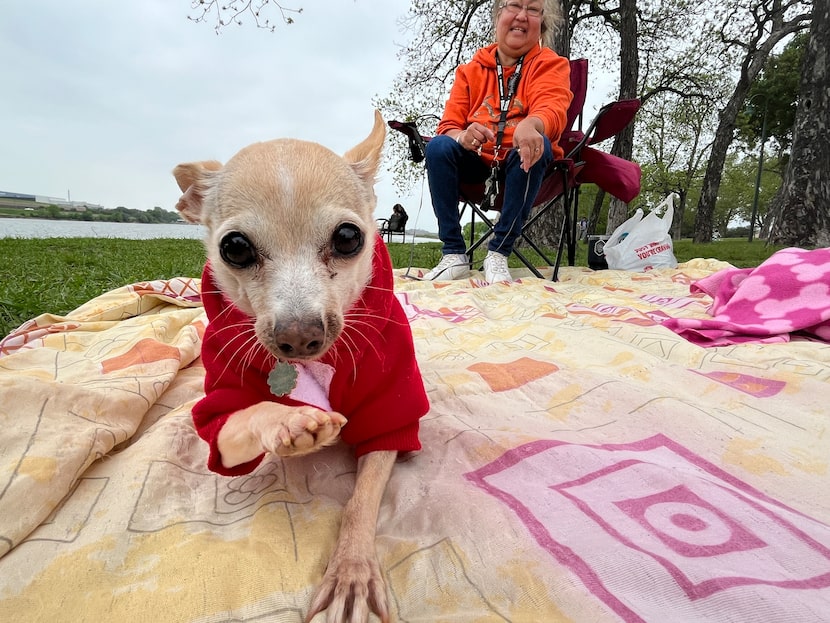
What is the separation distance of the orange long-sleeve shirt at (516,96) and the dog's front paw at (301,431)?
A: 3441 millimetres

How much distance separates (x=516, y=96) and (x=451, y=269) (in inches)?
63.3

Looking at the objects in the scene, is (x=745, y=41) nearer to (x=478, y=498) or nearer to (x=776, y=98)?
(x=776, y=98)

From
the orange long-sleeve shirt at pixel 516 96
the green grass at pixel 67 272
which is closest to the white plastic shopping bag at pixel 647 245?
the orange long-sleeve shirt at pixel 516 96

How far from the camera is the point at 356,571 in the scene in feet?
2.81

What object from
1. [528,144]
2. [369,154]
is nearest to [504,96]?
[528,144]

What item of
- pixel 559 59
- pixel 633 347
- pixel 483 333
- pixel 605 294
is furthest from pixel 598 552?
pixel 559 59

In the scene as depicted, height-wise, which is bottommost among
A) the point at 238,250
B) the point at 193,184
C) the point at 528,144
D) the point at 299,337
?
the point at 299,337

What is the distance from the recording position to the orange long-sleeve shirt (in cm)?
380

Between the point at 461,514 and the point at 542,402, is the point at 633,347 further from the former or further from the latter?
the point at 461,514

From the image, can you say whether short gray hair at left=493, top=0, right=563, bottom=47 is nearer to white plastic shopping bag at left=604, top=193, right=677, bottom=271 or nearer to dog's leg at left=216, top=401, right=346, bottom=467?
white plastic shopping bag at left=604, top=193, right=677, bottom=271

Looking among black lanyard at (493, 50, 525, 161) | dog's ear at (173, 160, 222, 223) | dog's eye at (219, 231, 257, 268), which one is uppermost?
black lanyard at (493, 50, 525, 161)

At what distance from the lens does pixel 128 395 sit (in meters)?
1.49

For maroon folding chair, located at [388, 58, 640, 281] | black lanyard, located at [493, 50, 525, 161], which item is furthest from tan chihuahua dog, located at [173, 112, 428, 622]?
maroon folding chair, located at [388, 58, 640, 281]

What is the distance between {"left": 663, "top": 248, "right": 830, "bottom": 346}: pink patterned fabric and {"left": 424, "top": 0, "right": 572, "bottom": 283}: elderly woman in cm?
175
